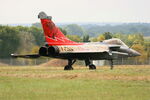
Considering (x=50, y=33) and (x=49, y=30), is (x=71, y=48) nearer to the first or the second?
(x=50, y=33)

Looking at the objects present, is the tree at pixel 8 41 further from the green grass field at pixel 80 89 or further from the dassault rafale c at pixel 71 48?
the green grass field at pixel 80 89

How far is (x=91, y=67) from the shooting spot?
45188mm

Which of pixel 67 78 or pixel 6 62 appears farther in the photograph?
pixel 6 62

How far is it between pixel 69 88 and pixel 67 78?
20.4 ft

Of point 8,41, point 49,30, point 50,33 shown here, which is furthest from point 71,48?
point 8,41

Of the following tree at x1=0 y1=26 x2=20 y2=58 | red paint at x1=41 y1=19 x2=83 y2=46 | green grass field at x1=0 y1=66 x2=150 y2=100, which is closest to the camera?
green grass field at x1=0 y1=66 x2=150 y2=100

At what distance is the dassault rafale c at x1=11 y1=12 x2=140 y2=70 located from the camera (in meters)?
42.8

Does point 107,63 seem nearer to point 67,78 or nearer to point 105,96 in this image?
point 67,78

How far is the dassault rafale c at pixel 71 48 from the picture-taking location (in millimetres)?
42750

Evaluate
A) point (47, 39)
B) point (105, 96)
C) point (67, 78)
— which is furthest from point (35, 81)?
point (47, 39)

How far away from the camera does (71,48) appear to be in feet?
144

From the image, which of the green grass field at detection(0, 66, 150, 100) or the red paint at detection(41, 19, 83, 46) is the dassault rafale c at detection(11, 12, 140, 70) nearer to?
the red paint at detection(41, 19, 83, 46)

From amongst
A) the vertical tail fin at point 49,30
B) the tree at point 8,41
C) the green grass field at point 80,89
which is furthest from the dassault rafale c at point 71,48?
the tree at point 8,41

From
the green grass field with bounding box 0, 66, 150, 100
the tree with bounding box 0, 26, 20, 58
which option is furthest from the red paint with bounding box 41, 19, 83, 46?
the tree with bounding box 0, 26, 20, 58
